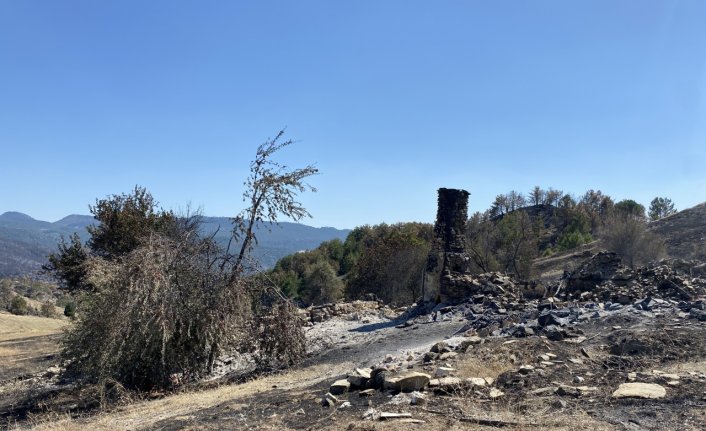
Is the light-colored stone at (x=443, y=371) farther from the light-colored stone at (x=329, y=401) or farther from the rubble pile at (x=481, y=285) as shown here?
the rubble pile at (x=481, y=285)

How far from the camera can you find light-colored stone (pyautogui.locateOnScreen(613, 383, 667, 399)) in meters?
6.95

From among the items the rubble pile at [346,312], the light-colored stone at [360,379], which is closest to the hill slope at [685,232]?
the rubble pile at [346,312]

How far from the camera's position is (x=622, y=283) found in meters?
17.7

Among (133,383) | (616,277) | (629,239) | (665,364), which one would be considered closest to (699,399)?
(665,364)

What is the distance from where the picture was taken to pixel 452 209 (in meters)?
20.1

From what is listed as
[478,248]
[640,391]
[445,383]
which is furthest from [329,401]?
[478,248]

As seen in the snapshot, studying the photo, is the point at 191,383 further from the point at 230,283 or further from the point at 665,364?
the point at 665,364

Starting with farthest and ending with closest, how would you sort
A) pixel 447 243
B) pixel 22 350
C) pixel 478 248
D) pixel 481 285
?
pixel 478 248 → pixel 22 350 → pixel 447 243 → pixel 481 285

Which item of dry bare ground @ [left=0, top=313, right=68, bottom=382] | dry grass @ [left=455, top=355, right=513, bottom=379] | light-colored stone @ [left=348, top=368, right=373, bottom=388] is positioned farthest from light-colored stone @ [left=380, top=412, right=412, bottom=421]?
dry bare ground @ [left=0, top=313, right=68, bottom=382]

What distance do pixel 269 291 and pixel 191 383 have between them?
2.90 metres

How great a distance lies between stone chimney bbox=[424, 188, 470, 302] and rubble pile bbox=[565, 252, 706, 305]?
3.78 metres

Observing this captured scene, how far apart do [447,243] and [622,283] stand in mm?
5728

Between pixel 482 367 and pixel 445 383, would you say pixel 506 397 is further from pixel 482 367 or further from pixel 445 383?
pixel 482 367

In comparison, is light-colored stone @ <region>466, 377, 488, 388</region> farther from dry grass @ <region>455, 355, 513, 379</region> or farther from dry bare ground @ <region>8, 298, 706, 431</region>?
dry grass @ <region>455, 355, 513, 379</region>
